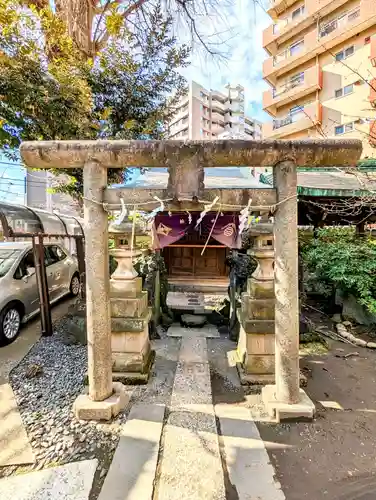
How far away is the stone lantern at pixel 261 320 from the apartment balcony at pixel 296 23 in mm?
20203

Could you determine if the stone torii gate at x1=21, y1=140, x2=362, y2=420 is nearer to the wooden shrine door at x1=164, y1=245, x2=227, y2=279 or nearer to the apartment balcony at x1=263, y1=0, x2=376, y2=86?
the wooden shrine door at x1=164, y1=245, x2=227, y2=279

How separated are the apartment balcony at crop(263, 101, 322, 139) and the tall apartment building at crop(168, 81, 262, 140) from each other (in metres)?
21.4

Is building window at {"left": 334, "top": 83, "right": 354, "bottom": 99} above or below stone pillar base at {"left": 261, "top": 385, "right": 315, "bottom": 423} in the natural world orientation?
above

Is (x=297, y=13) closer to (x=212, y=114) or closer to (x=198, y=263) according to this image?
(x=198, y=263)

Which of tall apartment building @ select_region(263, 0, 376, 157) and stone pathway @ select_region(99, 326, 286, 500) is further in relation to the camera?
tall apartment building @ select_region(263, 0, 376, 157)

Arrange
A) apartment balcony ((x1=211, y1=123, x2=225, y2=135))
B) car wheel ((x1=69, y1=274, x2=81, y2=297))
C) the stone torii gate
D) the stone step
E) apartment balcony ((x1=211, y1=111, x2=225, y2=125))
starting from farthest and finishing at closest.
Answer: apartment balcony ((x1=211, y1=111, x2=225, y2=125))
apartment balcony ((x1=211, y1=123, x2=225, y2=135))
the stone step
car wheel ((x1=69, y1=274, x2=81, y2=297))
the stone torii gate

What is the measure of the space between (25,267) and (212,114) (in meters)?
49.1

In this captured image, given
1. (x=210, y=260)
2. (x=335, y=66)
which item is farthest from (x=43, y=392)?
(x=335, y=66)

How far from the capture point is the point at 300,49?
821 inches

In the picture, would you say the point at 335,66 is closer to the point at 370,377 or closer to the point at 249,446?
the point at 370,377

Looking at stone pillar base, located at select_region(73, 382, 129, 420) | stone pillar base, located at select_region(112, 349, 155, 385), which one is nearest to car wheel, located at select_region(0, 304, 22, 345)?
stone pillar base, located at select_region(112, 349, 155, 385)

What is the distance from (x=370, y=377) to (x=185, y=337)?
345 cm

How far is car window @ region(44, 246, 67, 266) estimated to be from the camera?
755 centimetres

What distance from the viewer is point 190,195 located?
322 centimetres
